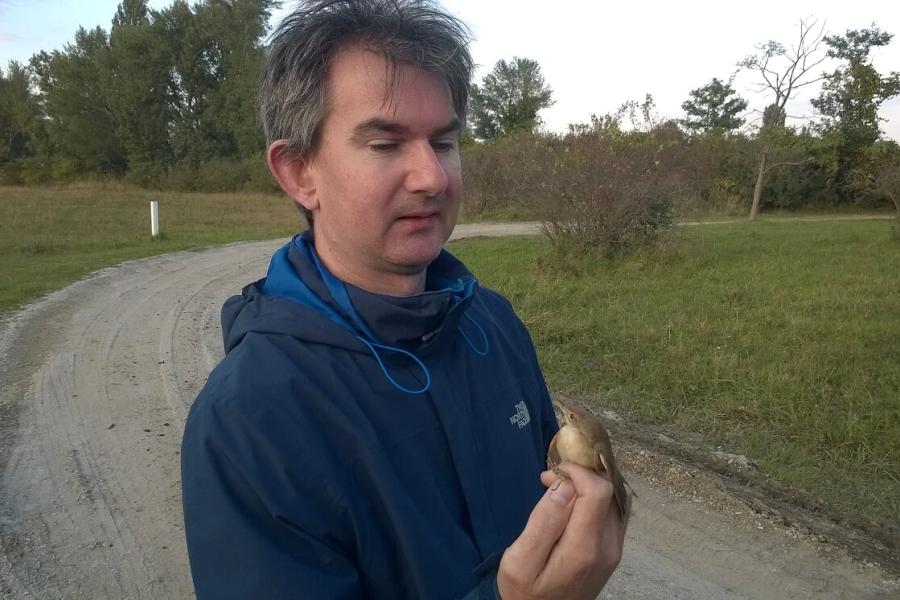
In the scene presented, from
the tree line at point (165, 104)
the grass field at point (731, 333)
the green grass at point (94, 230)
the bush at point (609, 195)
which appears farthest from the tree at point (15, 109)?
the bush at point (609, 195)

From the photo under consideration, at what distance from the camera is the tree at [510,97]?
51.6m

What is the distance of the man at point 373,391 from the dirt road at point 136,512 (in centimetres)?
226

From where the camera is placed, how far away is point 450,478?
1.50m

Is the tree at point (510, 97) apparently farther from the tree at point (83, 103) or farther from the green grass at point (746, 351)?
the green grass at point (746, 351)

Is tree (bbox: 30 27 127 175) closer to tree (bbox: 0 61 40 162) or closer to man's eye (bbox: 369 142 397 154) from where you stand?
tree (bbox: 0 61 40 162)

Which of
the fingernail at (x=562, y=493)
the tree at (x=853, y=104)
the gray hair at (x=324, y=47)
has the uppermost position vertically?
the tree at (x=853, y=104)

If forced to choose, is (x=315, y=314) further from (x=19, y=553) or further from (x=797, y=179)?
(x=797, y=179)

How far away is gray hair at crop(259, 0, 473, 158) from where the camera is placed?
1.60 m

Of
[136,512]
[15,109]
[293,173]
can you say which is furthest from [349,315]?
[15,109]

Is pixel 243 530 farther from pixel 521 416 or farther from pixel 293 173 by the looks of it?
pixel 293 173

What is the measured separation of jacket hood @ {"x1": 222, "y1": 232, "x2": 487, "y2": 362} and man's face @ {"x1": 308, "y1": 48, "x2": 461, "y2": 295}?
0.34 feet

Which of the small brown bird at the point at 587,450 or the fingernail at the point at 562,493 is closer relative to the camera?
the fingernail at the point at 562,493

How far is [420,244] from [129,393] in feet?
15.6

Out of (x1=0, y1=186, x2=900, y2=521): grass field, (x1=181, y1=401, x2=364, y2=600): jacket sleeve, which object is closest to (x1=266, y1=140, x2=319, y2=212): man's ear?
(x1=181, y1=401, x2=364, y2=600): jacket sleeve
